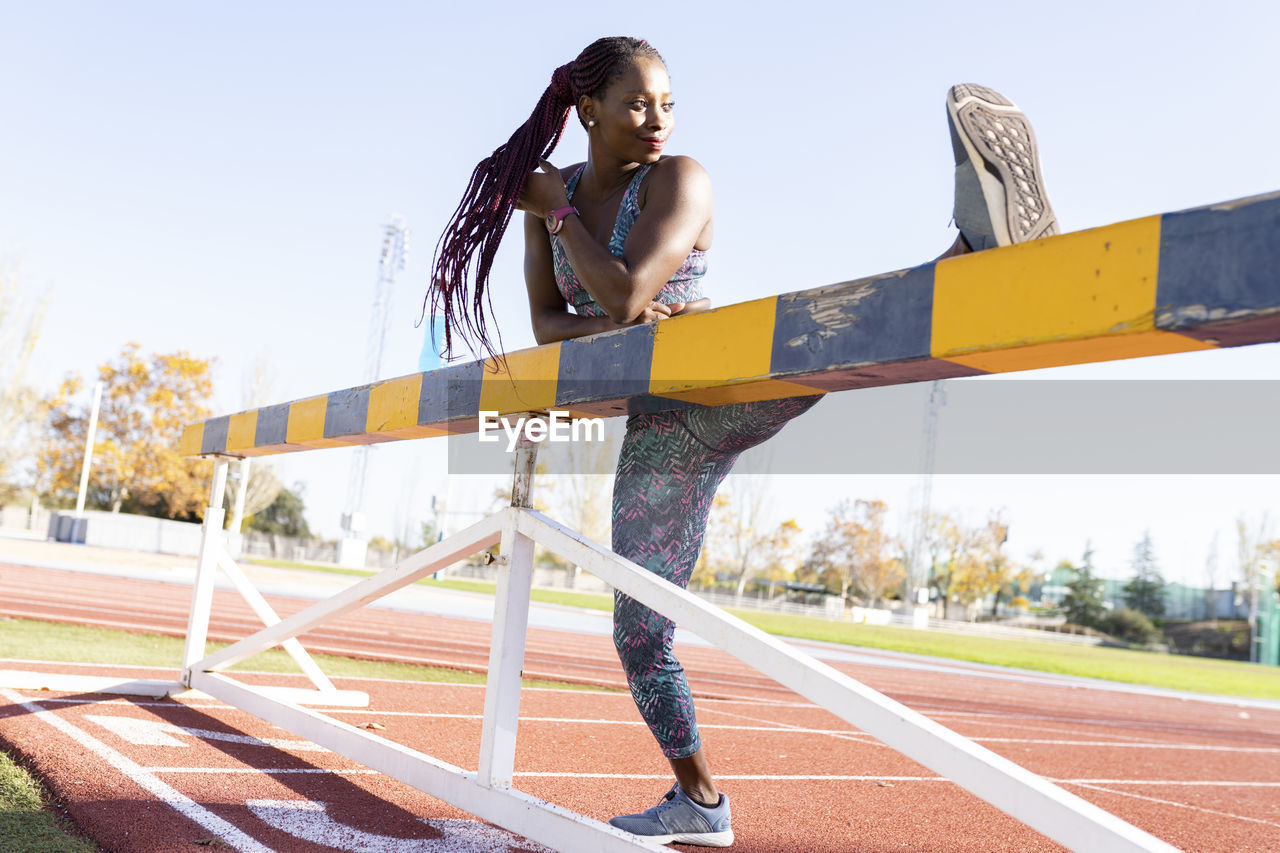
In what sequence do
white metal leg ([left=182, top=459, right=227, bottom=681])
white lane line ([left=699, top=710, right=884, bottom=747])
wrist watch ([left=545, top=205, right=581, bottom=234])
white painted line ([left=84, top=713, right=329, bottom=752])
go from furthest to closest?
white lane line ([left=699, top=710, right=884, bottom=747]) → white metal leg ([left=182, top=459, right=227, bottom=681]) → white painted line ([left=84, top=713, right=329, bottom=752]) → wrist watch ([left=545, top=205, right=581, bottom=234])

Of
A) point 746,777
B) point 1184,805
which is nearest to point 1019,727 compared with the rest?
point 1184,805

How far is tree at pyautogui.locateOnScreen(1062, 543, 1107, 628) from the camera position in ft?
189

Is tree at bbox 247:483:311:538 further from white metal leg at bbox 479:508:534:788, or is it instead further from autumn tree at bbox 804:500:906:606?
white metal leg at bbox 479:508:534:788

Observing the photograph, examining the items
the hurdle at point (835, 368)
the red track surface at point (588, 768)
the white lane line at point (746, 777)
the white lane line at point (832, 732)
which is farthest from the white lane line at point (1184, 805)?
the hurdle at point (835, 368)

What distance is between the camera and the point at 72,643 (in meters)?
5.43

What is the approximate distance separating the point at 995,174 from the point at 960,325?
9.3 inches

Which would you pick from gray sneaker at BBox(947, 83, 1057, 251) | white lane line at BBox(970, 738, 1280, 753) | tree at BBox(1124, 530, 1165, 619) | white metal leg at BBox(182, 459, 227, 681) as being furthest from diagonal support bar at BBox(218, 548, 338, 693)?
tree at BBox(1124, 530, 1165, 619)

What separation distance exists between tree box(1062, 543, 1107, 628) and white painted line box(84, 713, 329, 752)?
2339 inches

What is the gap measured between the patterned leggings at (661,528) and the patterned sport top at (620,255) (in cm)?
30

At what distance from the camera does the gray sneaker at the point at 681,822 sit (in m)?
1.96

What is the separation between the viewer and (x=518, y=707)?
7.72ft

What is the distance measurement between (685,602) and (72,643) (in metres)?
5.10

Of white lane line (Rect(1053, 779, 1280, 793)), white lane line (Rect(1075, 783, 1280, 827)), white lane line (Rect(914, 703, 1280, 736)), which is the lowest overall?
white lane line (Rect(914, 703, 1280, 736))

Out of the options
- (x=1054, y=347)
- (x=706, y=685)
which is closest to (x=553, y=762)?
(x=1054, y=347)
